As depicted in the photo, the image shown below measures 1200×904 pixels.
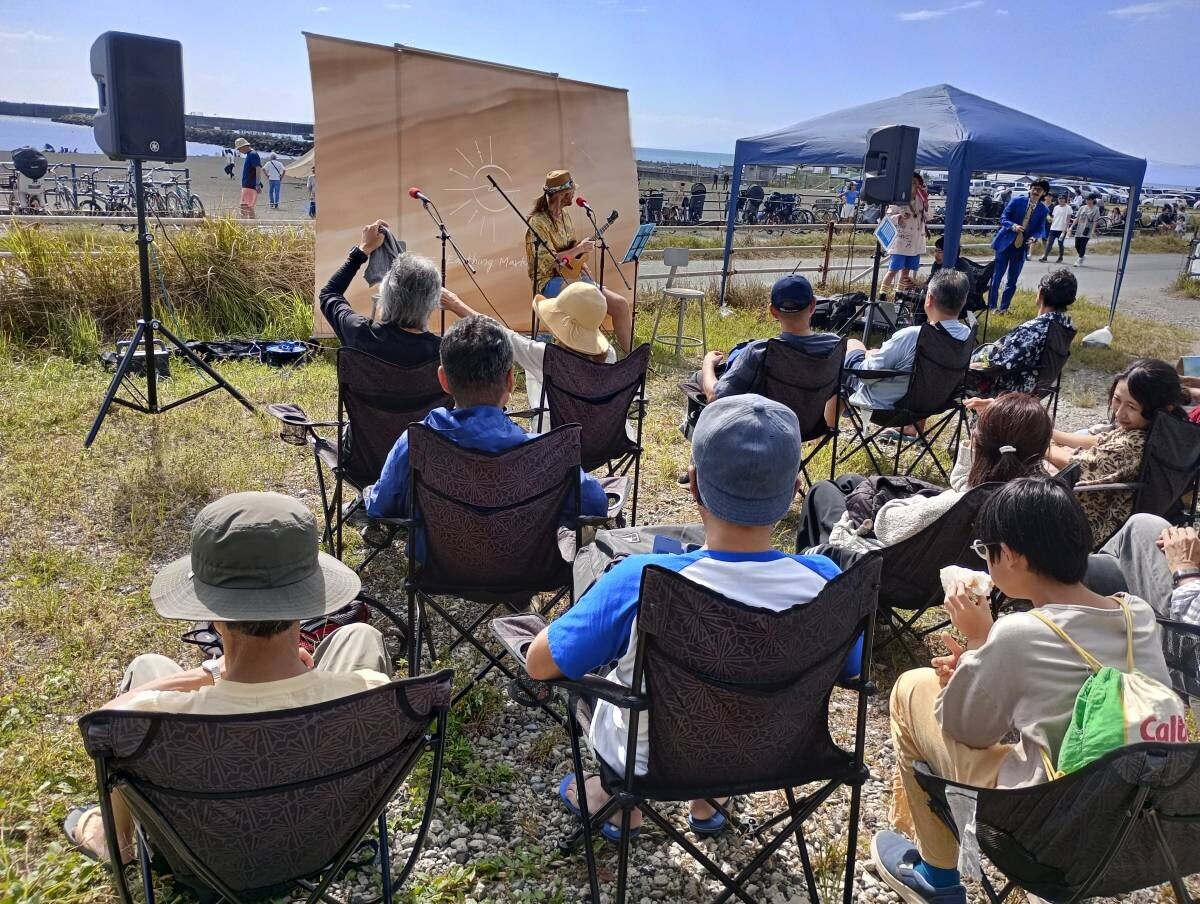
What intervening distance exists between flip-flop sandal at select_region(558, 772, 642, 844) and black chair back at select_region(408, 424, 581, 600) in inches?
20.8

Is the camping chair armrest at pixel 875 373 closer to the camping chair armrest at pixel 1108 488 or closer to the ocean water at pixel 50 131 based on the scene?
the camping chair armrest at pixel 1108 488

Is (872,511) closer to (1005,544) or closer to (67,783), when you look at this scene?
(1005,544)

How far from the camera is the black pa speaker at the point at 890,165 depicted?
6453 millimetres

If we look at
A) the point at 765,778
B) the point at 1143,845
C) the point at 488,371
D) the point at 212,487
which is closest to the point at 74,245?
the point at 212,487

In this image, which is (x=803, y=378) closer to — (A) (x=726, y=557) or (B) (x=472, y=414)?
(B) (x=472, y=414)

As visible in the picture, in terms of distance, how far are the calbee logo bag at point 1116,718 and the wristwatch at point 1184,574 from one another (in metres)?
0.93

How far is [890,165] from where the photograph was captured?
6.63 meters

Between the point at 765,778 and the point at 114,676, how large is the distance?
210cm

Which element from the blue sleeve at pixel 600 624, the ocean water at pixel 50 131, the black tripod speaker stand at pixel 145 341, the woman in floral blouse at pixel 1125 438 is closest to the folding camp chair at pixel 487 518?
the blue sleeve at pixel 600 624

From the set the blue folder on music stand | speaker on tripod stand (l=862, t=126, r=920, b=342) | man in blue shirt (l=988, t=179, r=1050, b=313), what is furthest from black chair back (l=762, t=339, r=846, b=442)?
man in blue shirt (l=988, t=179, r=1050, b=313)

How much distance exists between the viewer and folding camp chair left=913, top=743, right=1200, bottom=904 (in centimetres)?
137

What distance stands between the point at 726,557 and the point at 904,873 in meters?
0.99

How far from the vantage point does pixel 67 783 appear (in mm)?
2264

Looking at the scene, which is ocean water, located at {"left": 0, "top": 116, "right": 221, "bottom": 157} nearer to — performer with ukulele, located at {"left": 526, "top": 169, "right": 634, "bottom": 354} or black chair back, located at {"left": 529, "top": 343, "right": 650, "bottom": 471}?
performer with ukulele, located at {"left": 526, "top": 169, "right": 634, "bottom": 354}
